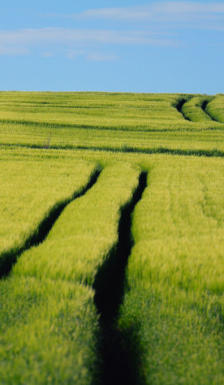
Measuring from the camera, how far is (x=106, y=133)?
30.0 metres

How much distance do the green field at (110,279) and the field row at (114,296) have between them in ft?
0.05

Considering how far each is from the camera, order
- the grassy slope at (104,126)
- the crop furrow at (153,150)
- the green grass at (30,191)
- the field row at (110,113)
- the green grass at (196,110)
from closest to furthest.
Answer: the green grass at (30,191) < the crop furrow at (153,150) < the grassy slope at (104,126) < the field row at (110,113) < the green grass at (196,110)

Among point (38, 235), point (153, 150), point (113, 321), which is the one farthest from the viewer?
point (153, 150)

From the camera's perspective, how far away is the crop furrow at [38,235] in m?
7.51

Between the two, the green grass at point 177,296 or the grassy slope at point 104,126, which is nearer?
the green grass at point 177,296

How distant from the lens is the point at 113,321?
6.32 metres

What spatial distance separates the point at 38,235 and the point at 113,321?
3.48 meters

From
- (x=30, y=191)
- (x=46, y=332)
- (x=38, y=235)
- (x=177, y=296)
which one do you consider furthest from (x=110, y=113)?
(x=46, y=332)

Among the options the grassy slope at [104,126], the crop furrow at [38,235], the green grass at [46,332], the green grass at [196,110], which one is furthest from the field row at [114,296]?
the green grass at [196,110]

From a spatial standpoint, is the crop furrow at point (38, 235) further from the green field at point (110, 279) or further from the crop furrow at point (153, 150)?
the crop furrow at point (153, 150)

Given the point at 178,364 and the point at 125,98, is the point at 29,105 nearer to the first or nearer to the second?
the point at 125,98

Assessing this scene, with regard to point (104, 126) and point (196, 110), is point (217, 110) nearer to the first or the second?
point (196, 110)

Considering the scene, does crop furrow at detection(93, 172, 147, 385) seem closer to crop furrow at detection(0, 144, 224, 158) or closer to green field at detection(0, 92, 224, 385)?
green field at detection(0, 92, 224, 385)

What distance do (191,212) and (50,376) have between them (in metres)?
7.39
